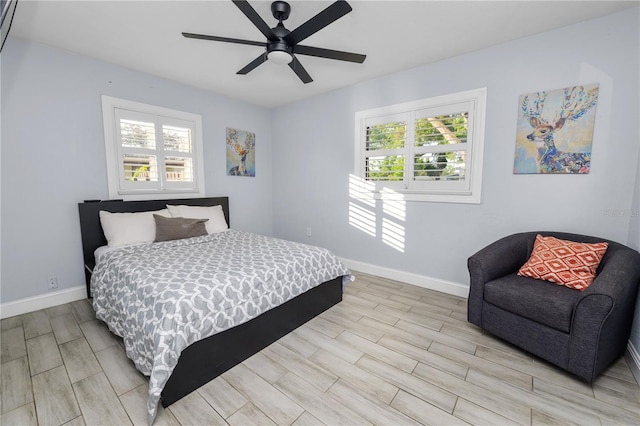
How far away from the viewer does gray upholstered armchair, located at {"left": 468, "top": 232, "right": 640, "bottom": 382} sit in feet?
5.09

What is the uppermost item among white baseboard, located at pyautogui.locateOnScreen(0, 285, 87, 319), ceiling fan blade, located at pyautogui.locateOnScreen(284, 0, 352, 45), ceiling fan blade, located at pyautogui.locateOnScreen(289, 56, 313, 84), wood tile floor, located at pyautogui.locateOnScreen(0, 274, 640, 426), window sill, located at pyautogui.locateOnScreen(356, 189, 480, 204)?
ceiling fan blade, located at pyautogui.locateOnScreen(284, 0, 352, 45)

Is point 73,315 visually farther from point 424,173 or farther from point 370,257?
point 424,173

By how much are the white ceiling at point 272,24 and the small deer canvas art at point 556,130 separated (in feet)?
1.54

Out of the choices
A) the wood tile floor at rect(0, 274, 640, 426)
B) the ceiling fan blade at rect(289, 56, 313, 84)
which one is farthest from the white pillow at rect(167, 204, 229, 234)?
the ceiling fan blade at rect(289, 56, 313, 84)

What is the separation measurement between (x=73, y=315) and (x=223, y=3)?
3.08 m

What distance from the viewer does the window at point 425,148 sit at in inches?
109

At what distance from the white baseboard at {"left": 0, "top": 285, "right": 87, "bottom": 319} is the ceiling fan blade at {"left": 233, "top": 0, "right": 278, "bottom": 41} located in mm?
3202

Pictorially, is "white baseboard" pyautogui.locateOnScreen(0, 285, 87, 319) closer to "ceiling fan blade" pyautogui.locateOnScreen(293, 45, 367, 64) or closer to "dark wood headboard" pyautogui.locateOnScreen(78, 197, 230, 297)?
"dark wood headboard" pyautogui.locateOnScreen(78, 197, 230, 297)

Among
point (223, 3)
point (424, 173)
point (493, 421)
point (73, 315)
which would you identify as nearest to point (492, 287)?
point (493, 421)

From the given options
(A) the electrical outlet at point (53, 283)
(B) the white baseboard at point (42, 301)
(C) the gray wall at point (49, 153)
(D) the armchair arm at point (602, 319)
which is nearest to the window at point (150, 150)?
(C) the gray wall at point (49, 153)

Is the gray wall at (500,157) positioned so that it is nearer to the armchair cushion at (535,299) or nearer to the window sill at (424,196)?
the window sill at (424,196)

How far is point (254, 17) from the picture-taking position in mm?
1607

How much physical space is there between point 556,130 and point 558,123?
60 mm

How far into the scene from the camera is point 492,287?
2.03 m
